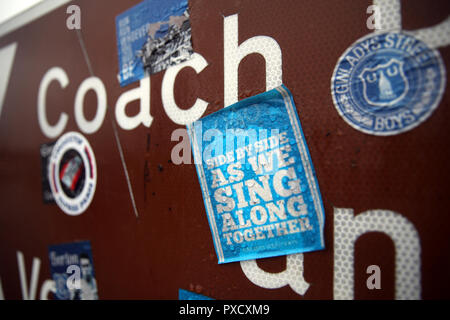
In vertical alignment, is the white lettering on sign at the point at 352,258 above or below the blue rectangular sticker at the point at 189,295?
above

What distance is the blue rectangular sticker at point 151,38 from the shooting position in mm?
829

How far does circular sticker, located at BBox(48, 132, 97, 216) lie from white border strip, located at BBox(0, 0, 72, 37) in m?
0.50

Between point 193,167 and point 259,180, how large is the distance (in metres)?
0.20

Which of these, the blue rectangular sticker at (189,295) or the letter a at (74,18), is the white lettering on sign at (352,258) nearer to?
the blue rectangular sticker at (189,295)

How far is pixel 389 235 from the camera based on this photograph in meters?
0.57

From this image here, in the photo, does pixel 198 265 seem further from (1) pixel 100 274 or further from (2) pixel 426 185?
(2) pixel 426 185

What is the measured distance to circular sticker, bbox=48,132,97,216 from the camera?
40.3 inches

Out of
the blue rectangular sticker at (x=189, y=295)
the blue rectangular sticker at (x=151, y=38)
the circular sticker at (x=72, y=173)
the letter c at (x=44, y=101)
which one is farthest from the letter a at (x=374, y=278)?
the letter c at (x=44, y=101)

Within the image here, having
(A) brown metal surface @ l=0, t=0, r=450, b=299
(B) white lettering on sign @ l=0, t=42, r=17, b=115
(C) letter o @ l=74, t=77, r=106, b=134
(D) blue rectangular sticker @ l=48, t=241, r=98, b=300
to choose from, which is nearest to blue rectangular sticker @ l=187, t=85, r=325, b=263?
(A) brown metal surface @ l=0, t=0, r=450, b=299

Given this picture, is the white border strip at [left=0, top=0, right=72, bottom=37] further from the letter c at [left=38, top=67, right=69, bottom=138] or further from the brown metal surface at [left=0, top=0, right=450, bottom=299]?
the letter c at [left=38, top=67, right=69, bottom=138]

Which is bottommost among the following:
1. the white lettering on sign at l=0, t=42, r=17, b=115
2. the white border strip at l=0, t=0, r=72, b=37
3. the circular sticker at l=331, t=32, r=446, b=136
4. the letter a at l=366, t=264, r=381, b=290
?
the letter a at l=366, t=264, r=381, b=290

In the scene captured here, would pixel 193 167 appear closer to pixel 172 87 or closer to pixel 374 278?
pixel 172 87

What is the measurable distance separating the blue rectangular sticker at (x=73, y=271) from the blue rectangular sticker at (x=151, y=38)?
0.61 metres
